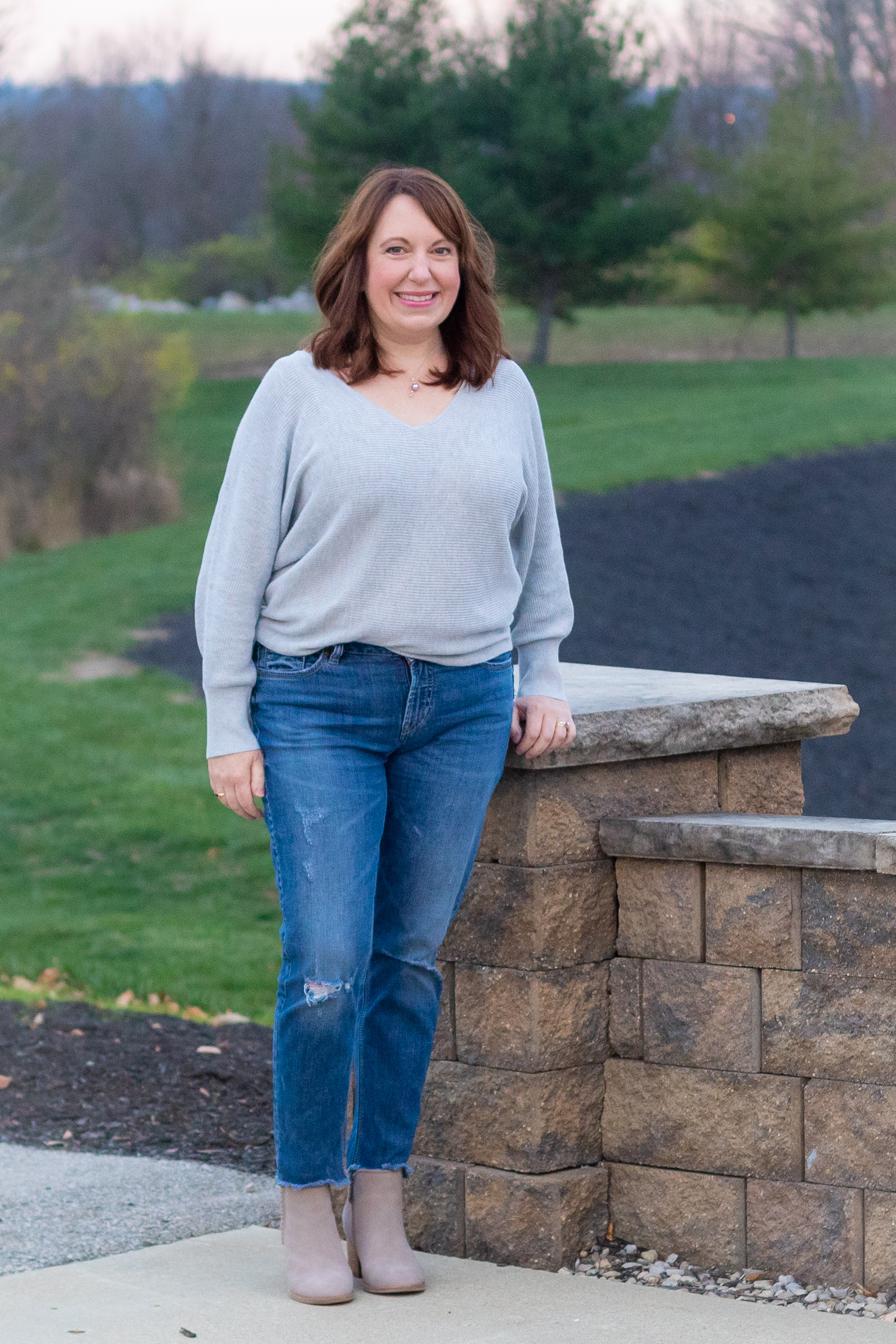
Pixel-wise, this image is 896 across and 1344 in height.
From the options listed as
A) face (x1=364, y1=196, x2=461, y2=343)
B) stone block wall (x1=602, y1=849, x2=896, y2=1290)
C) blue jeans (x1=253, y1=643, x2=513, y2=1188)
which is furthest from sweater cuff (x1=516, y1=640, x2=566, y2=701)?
face (x1=364, y1=196, x2=461, y2=343)

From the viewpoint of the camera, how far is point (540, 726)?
3066mm

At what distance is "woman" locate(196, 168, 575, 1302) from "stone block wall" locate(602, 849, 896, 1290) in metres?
0.46

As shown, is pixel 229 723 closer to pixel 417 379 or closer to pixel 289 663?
pixel 289 663

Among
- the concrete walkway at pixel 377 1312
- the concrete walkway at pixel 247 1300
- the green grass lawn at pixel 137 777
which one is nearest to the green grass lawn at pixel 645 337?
the green grass lawn at pixel 137 777

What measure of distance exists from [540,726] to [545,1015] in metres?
0.57

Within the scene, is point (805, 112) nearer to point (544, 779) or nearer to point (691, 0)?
point (691, 0)

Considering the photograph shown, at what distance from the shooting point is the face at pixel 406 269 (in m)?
2.95

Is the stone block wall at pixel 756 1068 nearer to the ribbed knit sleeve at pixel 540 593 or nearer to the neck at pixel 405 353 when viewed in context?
the ribbed knit sleeve at pixel 540 593

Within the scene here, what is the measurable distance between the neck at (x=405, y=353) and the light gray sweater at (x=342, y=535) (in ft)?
0.40

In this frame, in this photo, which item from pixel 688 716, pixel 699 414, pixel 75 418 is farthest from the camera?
pixel 699 414

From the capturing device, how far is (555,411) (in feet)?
83.8

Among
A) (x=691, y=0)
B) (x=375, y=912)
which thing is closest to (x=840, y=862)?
(x=375, y=912)

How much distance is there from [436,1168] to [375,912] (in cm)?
64

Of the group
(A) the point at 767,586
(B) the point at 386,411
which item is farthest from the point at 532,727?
(A) the point at 767,586
